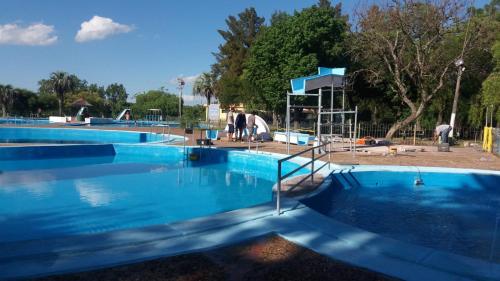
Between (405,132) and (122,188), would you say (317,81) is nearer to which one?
(122,188)

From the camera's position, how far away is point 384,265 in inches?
169

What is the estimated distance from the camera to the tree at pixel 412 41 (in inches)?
869

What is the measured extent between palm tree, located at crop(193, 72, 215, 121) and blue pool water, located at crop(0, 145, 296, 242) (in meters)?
43.6

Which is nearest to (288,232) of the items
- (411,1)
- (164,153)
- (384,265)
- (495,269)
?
(384,265)

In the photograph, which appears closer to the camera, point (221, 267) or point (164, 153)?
point (221, 267)

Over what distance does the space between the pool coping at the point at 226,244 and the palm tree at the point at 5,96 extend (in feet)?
187

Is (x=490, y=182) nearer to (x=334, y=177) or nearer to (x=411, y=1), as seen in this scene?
→ (x=334, y=177)

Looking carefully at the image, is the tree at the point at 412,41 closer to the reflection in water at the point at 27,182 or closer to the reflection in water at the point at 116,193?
the reflection in water at the point at 116,193

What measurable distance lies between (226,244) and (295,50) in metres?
22.4

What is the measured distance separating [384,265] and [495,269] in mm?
1167

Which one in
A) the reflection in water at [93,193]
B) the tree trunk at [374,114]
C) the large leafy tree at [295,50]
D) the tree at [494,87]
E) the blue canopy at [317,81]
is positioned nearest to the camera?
the reflection in water at [93,193]

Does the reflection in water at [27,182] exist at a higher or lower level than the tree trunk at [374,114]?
lower

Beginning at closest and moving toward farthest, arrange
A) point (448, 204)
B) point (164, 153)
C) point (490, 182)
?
point (448, 204), point (490, 182), point (164, 153)

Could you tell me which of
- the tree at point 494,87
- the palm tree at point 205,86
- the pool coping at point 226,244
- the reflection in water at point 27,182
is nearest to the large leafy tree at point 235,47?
the palm tree at point 205,86
